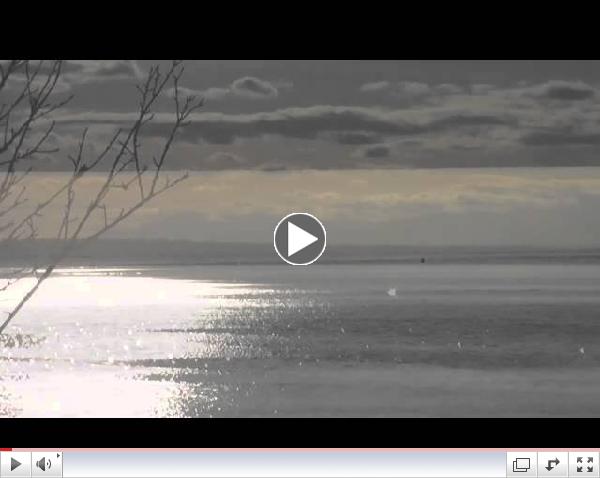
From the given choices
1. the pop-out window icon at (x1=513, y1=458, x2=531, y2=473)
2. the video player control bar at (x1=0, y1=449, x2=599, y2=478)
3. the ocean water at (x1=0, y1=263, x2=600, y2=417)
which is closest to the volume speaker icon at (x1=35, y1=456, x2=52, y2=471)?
the video player control bar at (x1=0, y1=449, x2=599, y2=478)

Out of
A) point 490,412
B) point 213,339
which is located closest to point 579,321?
point 213,339

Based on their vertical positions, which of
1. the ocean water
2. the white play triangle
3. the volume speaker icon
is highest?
the ocean water

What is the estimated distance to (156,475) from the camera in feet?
18.7

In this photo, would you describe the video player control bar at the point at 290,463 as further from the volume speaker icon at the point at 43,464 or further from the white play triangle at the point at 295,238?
the white play triangle at the point at 295,238

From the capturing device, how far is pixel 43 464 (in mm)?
5930

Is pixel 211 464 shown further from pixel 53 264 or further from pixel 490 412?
pixel 490 412

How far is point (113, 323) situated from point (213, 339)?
1390 inches

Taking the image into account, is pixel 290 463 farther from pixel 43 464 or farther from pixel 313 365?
pixel 313 365

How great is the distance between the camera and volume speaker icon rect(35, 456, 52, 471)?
19.4 ft
